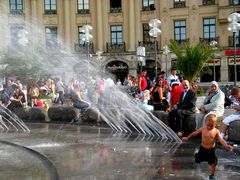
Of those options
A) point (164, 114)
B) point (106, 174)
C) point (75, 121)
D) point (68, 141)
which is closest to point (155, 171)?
point (106, 174)

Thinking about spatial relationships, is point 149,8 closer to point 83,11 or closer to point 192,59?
point 83,11

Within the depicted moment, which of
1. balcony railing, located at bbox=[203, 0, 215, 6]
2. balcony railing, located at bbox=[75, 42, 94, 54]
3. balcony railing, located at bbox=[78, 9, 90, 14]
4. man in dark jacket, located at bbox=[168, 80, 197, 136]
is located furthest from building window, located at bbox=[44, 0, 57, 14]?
man in dark jacket, located at bbox=[168, 80, 197, 136]

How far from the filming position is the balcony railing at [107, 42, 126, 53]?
49219 mm

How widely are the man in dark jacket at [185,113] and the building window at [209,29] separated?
36577 millimetres

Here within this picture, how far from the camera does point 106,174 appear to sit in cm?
756

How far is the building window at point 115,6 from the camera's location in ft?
165

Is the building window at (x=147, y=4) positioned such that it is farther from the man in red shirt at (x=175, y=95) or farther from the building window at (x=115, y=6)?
the man in red shirt at (x=175, y=95)

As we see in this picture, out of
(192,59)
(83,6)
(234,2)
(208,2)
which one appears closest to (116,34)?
(83,6)

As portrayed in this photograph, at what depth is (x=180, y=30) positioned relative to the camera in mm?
48469

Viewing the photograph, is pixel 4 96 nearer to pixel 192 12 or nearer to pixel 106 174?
pixel 106 174

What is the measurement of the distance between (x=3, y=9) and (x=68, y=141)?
44358 mm

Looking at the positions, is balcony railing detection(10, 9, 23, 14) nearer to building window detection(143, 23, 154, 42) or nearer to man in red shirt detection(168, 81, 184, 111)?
building window detection(143, 23, 154, 42)

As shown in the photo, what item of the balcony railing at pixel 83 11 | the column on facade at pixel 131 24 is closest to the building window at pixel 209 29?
the column on facade at pixel 131 24

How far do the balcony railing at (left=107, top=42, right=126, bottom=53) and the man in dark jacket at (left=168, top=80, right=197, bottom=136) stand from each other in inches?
1467
